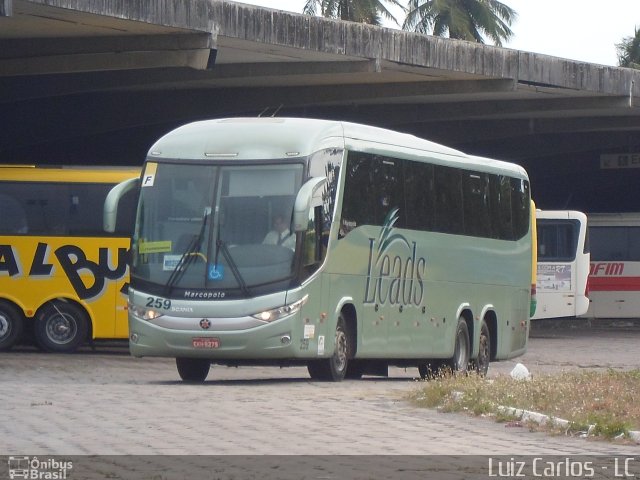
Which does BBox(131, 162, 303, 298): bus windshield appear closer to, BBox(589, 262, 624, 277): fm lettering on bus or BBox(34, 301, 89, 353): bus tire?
BBox(34, 301, 89, 353): bus tire

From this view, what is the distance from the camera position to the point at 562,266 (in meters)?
37.7

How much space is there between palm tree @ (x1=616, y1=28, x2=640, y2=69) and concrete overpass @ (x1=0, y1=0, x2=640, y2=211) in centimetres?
3514

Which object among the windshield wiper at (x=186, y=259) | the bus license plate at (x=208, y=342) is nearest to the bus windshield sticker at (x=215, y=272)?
the windshield wiper at (x=186, y=259)

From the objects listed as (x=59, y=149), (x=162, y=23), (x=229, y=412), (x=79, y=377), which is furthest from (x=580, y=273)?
(x=229, y=412)

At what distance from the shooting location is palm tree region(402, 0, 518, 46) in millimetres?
71500

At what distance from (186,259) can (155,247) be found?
446 mm

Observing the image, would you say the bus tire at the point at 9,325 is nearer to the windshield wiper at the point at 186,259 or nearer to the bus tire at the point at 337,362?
the bus tire at the point at 337,362

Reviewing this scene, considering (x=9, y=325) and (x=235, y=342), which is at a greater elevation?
(x=235, y=342)

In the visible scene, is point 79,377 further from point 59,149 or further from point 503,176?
point 59,149

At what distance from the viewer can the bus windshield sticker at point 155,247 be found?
1747cm

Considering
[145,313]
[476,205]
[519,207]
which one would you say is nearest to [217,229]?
[145,313]

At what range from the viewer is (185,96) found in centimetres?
3397

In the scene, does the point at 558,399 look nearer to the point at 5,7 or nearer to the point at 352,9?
the point at 5,7

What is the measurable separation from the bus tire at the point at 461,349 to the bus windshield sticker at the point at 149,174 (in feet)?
18.5
